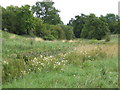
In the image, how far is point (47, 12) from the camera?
54688 millimetres

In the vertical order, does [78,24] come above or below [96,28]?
above

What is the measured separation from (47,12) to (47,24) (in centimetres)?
1272

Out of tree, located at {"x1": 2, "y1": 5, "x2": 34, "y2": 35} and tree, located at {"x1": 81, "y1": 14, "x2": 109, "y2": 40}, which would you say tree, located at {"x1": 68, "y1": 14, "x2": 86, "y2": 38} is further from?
tree, located at {"x1": 2, "y1": 5, "x2": 34, "y2": 35}

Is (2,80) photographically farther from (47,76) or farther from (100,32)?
(100,32)

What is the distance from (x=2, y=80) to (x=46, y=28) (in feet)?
120

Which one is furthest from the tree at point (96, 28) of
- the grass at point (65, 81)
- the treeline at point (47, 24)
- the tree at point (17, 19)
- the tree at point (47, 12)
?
the grass at point (65, 81)

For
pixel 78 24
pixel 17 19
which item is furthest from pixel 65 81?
pixel 78 24

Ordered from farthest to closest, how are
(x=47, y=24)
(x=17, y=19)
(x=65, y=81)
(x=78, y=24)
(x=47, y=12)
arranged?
(x=78, y=24) → (x=47, y=12) → (x=47, y=24) → (x=17, y=19) → (x=65, y=81)

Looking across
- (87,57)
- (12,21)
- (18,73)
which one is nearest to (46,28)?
(12,21)

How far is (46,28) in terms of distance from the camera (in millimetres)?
40625

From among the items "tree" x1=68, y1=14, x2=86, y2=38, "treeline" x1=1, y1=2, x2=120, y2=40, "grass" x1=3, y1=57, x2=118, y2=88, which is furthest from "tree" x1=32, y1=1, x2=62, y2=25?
"grass" x1=3, y1=57, x2=118, y2=88

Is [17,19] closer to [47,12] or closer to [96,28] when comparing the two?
[96,28]

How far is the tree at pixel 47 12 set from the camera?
54094 mm

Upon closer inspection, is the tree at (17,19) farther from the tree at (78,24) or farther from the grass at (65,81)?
the tree at (78,24)
